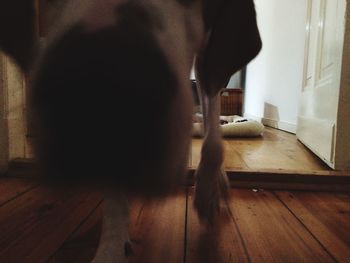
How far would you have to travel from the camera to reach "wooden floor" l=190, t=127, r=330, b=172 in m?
1.53

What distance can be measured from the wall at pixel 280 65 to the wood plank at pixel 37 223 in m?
2.23

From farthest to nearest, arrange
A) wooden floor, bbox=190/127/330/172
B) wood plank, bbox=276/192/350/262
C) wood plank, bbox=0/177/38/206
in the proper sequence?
wooden floor, bbox=190/127/330/172 < wood plank, bbox=0/177/38/206 < wood plank, bbox=276/192/350/262

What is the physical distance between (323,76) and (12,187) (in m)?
1.40

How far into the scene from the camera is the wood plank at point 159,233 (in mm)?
732

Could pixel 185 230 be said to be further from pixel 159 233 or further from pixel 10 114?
pixel 10 114

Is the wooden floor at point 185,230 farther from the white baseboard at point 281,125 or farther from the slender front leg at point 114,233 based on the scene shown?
the white baseboard at point 281,125

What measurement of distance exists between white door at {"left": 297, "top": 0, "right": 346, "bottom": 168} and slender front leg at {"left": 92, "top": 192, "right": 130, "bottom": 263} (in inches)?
38.0

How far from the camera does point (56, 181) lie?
1.16 ft

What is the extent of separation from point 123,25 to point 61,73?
11 centimetres

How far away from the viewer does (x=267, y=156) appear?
5.98ft

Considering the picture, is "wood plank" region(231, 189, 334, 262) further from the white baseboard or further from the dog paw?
the white baseboard

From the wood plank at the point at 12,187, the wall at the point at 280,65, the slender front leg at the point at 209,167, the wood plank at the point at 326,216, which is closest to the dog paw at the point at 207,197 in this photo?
the slender front leg at the point at 209,167

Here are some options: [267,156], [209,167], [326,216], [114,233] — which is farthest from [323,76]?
[114,233]

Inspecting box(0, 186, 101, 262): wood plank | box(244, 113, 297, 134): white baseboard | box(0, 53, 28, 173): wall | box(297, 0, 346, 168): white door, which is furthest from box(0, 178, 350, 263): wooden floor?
box(244, 113, 297, 134): white baseboard
